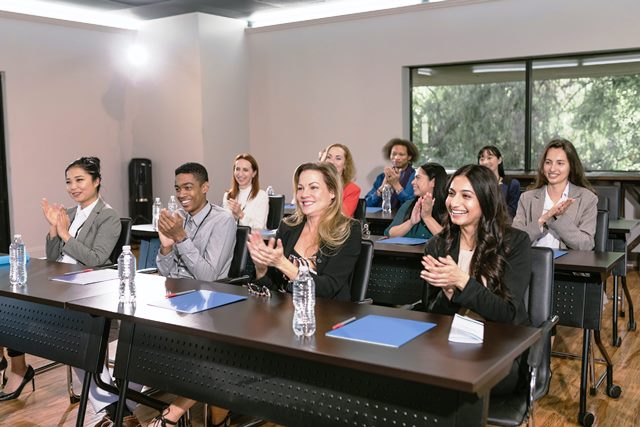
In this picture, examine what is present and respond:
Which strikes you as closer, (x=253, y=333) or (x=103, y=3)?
(x=253, y=333)

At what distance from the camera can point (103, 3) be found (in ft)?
27.1

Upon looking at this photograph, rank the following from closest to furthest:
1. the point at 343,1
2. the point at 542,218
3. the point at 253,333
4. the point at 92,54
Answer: the point at 253,333, the point at 542,218, the point at 343,1, the point at 92,54

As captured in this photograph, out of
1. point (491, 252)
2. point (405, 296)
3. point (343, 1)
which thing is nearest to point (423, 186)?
point (405, 296)

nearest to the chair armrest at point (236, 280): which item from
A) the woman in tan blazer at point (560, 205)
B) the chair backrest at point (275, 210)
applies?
the woman in tan blazer at point (560, 205)

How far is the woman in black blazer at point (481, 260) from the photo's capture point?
7.90 feet

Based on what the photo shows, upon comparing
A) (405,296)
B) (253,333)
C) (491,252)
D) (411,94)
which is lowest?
(405,296)

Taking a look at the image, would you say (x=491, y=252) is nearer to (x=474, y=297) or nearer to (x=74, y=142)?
(x=474, y=297)

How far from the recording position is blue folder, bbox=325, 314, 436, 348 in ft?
6.63

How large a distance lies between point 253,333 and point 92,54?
312 inches

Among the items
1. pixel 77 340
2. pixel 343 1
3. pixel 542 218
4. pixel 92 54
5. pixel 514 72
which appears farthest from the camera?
pixel 92 54

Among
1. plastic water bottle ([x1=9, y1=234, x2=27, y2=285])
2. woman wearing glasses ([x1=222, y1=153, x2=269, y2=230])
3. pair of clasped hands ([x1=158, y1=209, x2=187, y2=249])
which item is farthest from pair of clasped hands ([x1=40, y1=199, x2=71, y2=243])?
woman wearing glasses ([x1=222, y1=153, x2=269, y2=230])

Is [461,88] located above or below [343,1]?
below

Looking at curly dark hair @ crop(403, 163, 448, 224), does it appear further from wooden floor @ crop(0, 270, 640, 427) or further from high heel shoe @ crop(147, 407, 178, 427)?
high heel shoe @ crop(147, 407, 178, 427)

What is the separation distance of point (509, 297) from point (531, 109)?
578 cm
